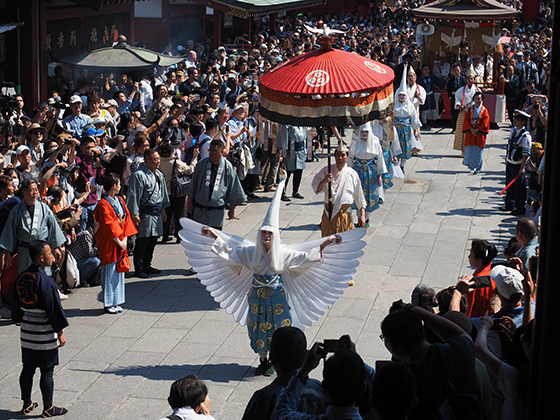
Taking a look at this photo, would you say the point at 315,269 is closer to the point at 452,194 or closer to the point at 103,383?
the point at 103,383

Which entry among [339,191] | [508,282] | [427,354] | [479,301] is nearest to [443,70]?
[339,191]

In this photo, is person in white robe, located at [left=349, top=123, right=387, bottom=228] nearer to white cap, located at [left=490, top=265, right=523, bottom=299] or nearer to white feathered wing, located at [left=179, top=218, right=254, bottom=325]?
white feathered wing, located at [left=179, top=218, right=254, bottom=325]

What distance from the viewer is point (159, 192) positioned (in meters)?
8.81

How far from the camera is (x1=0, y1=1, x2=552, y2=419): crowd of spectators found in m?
3.62

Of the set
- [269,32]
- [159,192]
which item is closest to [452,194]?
[159,192]

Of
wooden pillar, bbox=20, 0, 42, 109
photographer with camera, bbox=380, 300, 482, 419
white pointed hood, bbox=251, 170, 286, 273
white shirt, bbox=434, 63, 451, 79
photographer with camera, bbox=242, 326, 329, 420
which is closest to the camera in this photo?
photographer with camera, bbox=242, 326, 329, 420

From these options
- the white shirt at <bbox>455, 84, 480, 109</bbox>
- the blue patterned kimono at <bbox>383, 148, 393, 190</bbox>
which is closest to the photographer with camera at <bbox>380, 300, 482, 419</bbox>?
the blue patterned kimono at <bbox>383, 148, 393, 190</bbox>

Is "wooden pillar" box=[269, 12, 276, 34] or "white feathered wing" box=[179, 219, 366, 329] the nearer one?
"white feathered wing" box=[179, 219, 366, 329]

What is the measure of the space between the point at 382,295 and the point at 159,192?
291cm

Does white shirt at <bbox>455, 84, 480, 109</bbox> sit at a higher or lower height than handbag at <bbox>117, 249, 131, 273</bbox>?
higher

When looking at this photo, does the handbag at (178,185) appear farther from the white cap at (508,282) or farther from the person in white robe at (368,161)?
the white cap at (508,282)

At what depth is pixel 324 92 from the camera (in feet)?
24.2

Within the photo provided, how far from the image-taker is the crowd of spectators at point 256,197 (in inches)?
143

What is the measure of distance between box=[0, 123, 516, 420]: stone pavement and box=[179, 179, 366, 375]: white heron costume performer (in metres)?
0.57
